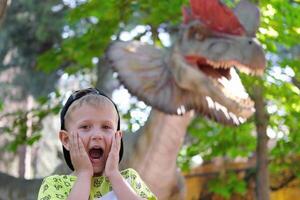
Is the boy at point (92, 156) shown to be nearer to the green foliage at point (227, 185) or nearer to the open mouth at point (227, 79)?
the open mouth at point (227, 79)

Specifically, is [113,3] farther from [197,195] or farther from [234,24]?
[197,195]

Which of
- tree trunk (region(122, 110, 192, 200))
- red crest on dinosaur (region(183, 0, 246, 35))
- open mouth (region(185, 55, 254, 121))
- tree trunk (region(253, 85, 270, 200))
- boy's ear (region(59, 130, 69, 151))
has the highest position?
boy's ear (region(59, 130, 69, 151))

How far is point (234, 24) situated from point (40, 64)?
9.43 ft

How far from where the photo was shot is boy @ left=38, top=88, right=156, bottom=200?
6.97 ft

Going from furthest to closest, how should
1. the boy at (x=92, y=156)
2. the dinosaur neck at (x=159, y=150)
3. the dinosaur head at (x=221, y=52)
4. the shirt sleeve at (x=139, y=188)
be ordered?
the dinosaur neck at (x=159, y=150) < the dinosaur head at (x=221, y=52) < the shirt sleeve at (x=139, y=188) < the boy at (x=92, y=156)

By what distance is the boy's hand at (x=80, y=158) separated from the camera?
2.14m

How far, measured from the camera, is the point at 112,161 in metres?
2.16

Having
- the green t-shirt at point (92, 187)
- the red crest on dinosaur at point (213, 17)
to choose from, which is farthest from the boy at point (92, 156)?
the red crest on dinosaur at point (213, 17)

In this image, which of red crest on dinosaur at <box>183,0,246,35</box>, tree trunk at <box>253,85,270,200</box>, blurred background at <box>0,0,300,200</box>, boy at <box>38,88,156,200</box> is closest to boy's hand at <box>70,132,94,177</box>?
boy at <box>38,88,156,200</box>

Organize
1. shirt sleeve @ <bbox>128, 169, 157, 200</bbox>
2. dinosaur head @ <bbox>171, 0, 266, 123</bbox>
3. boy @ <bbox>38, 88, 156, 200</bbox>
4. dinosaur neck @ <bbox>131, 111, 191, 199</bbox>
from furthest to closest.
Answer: dinosaur neck @ <bbox>131, 111, 191, 199</bbox>, dinosaur head @ <bbox>171, 0, 266, 123</bbox>, shirt sleeve @ <bbox>128, 169, 157, 200</bbox>, boy @ <bbox>38, 88, 156, 200</bbox>

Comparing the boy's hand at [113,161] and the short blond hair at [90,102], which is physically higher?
the short blond hair at [90,102]

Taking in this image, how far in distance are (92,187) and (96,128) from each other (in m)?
0.19

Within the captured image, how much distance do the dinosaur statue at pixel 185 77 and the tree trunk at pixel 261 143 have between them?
4.51 ft

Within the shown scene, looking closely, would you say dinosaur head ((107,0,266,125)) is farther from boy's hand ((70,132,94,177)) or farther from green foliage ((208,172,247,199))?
boy's hand ((70,132,94,177))
